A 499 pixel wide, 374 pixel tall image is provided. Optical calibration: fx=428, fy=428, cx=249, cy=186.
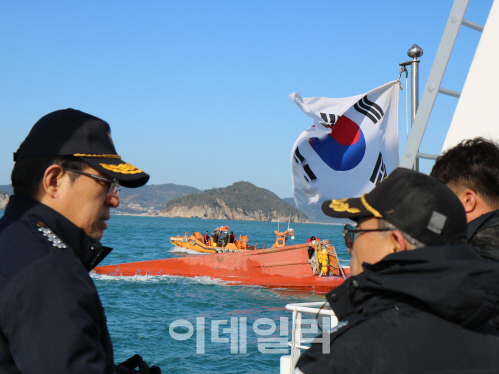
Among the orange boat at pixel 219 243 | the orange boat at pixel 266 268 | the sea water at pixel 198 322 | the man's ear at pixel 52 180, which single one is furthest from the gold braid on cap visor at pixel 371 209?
the orange boat at pixel 219 243

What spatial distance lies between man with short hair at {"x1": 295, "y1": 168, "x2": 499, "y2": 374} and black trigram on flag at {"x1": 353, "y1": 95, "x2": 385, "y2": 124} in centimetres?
527

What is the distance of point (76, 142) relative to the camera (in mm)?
1452

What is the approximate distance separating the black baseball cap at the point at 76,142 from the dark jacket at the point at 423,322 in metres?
0.86

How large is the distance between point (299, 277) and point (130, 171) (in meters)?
19.6

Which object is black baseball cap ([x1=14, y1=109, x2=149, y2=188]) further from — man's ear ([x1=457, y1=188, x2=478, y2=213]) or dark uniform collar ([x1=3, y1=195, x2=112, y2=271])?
man's ear ([x1=457, y1=188, x2=478, y2=213])

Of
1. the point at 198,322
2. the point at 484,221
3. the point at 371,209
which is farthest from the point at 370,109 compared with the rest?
the point at 198,322

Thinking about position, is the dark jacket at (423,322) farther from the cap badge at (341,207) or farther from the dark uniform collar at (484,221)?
the dark uniform collar at (484,221)

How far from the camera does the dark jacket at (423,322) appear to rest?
1.08 metres

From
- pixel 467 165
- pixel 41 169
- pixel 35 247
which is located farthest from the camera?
pixel 467 165

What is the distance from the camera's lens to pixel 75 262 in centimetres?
128

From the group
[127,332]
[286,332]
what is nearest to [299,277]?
[286,332]

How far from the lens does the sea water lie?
1045 cm

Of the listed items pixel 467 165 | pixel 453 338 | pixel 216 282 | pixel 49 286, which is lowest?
pixel 216 282

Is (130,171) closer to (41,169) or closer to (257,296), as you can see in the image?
(41,169)
